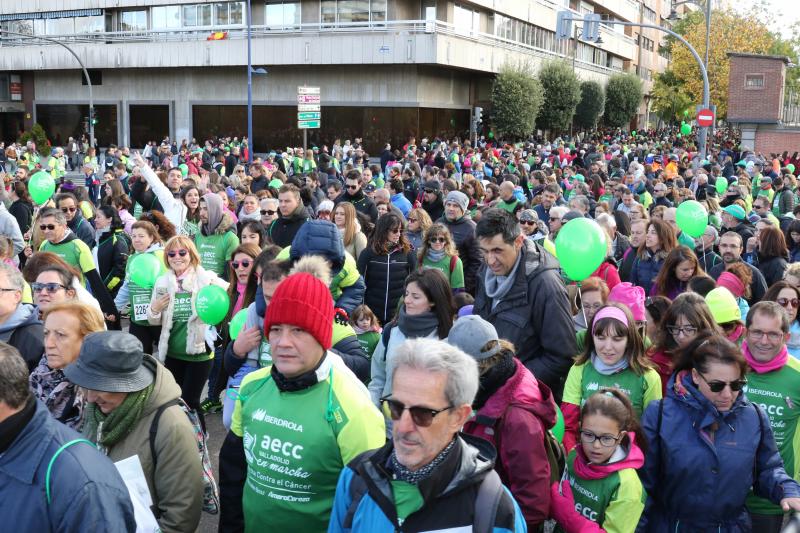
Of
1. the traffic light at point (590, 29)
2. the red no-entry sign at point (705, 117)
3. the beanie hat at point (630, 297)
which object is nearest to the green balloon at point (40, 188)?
the beanie hat at point (630, 297)

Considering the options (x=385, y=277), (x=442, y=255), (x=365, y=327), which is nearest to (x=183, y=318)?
(x=365, y=327)

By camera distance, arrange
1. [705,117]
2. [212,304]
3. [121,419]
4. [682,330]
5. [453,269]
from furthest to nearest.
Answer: [705,117]
[453,269]
[212,304]
[682,330]
[121,419]

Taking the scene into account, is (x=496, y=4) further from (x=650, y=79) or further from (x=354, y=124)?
(x=650, y=79)

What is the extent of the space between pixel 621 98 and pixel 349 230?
5345cm

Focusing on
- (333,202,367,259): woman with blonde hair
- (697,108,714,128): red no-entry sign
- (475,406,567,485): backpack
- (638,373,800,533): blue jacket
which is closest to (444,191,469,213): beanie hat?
(333,202,367,259): woman with blonde hair

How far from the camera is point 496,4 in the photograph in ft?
139

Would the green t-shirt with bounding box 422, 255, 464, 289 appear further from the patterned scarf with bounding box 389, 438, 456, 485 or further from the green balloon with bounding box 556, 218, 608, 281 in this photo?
the patterned scarf with bounding box 389, 438, 456, 485

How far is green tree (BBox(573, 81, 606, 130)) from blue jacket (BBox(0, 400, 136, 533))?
51.0 meters

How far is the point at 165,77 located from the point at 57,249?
4057 cm

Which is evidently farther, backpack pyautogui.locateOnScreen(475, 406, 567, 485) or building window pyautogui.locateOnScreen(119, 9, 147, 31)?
building window pyautogui.locateOnScreen(119, 9, 147, 31)

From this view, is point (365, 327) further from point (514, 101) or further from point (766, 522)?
point (514, 101)

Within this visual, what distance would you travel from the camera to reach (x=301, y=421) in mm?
3059

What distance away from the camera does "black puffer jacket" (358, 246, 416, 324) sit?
7695 millimetres

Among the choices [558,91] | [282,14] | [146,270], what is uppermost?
[282,14]
